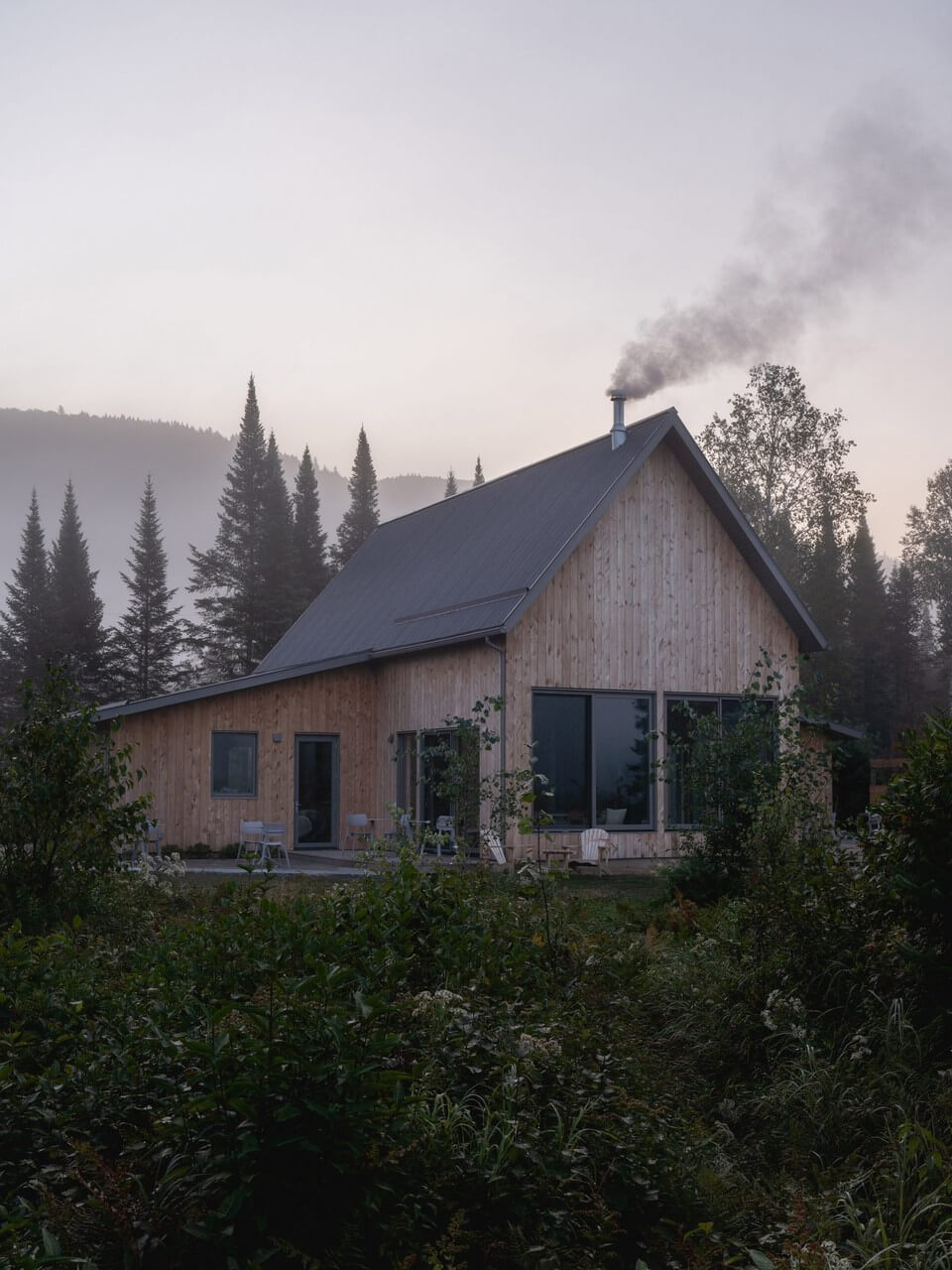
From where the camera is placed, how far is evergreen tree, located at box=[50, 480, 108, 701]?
5069 cm

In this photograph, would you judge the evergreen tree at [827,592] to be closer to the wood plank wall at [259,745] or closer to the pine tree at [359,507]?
the pine tree at [359,507]

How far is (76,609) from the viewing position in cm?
5394

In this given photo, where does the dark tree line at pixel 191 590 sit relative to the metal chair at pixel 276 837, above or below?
above

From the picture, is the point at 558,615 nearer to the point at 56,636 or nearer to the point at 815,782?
the point at 815,782

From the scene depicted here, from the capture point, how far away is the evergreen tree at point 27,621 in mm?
51844

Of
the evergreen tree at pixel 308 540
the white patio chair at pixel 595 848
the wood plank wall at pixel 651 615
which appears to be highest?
the evergreen tree at pixel 308 540

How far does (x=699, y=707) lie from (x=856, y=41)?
960 centimetres

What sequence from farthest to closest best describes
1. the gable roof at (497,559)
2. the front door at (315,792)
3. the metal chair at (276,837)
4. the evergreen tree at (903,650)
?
the evergreen tree at (903,650), the front door at (315,792), the gable roof at (497,559), the metal chair at (276,837)

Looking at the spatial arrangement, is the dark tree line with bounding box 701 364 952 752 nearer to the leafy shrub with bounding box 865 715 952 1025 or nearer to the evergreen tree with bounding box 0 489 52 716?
the leafy shrub with bounding box 865 715 952 1025

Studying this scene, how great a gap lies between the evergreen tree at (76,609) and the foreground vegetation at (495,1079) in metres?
43.8

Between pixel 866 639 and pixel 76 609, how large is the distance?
3272cm

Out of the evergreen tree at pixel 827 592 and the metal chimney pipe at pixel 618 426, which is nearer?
the metal chimney pipe at pixel 618 426

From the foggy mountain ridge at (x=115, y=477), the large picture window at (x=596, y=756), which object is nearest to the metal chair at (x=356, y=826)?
the large picture window at (x=596, y=756)

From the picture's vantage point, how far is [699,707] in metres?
20.5
